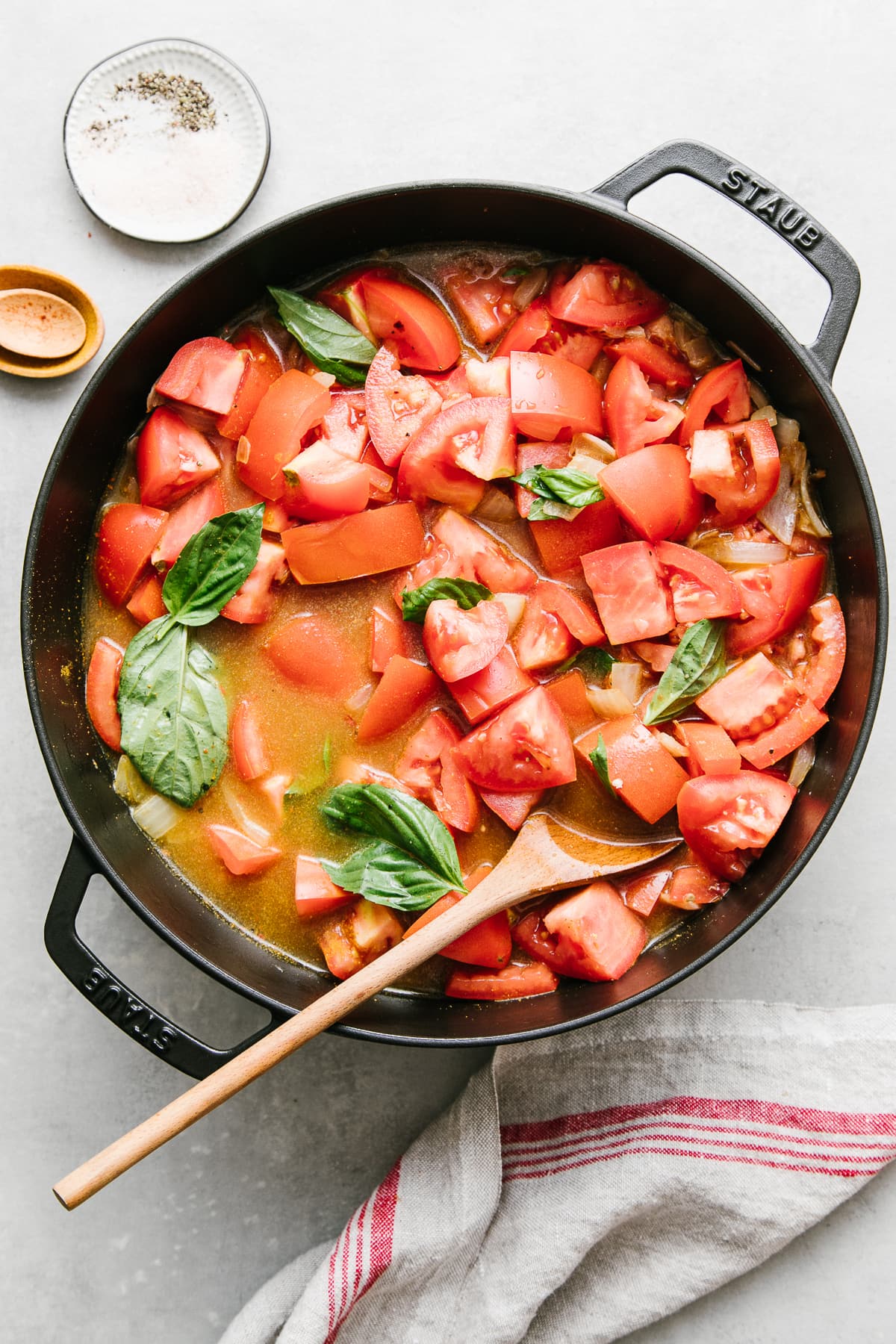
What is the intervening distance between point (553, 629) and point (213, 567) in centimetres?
89

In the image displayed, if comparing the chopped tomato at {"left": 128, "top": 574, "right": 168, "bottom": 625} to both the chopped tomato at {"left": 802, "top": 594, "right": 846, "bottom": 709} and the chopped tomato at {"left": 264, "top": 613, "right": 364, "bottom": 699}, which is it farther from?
the chopped tomato at {"left": 802, "top": 594, "right": 846, "bottom": 709}

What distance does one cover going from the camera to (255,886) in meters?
2.92

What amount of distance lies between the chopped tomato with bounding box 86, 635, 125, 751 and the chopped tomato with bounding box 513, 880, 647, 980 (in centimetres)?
120

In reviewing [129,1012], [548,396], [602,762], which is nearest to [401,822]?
[602,762]

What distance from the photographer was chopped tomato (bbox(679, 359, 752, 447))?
285 centimetres

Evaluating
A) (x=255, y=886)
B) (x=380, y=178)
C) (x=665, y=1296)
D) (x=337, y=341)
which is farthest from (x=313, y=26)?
(x=665, y=1296)

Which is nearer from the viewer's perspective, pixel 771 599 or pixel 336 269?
pixel 771 599

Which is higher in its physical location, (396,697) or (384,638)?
(384,638)

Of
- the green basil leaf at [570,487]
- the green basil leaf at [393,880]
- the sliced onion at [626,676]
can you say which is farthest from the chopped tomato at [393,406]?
the green basil leaf at [393,880]

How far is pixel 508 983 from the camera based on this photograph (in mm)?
2842

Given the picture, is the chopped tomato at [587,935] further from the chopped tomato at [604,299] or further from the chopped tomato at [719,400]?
the chopped tomato at [604,299]

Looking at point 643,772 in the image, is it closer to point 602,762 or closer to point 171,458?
point 602,762

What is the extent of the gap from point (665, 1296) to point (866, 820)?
1.42 metres

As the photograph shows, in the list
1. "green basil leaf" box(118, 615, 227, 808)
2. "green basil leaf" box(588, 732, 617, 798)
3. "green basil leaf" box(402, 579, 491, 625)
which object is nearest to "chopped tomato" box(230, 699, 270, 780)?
"green basil leaf" box(118, 615, 227, 808)
